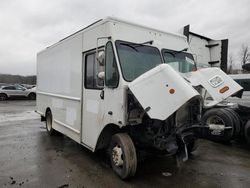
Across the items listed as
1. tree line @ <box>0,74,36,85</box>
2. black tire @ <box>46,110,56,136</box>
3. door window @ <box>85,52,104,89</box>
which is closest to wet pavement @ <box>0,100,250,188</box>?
black tire @ <box>46,110,56,136</box>

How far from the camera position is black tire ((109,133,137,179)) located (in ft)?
12.4

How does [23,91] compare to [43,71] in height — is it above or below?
below

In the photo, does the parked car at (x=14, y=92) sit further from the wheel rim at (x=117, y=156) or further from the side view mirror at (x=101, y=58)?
the wheel rim at (x=117, y=156)

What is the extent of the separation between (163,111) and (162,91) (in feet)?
0.96

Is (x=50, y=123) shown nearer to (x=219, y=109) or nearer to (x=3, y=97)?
(x=219, y=109)

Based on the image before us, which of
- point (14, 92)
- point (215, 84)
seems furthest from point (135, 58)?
point (14, 92)

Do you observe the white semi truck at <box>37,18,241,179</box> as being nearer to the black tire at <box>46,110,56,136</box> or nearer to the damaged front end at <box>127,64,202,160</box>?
the damaged front end at <box>127,64,202,160</box>

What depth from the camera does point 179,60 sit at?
491 centimetres

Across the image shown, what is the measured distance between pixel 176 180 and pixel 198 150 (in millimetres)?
2131

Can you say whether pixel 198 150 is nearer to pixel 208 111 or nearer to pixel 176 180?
pixel 208 111


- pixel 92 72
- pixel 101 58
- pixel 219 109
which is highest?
pixel 101 58

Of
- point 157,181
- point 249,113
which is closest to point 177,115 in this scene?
point 157,181

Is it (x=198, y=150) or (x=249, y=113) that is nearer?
(x=198, y=150)

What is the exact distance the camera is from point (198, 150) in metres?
5.94
